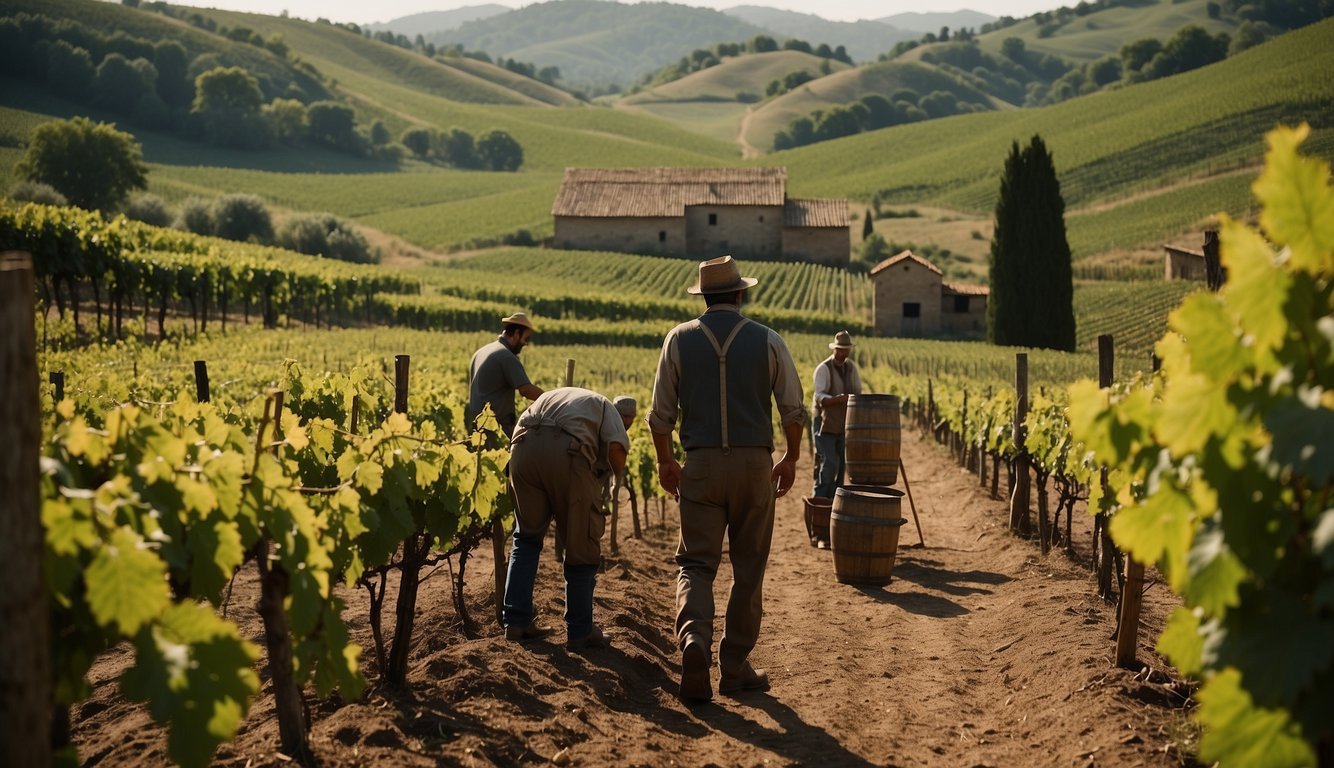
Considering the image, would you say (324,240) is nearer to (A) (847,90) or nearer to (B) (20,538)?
(B) (20,538)

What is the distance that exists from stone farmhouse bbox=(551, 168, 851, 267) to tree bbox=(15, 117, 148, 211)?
73.9 feet

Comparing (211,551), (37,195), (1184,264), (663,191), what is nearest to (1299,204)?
(211,551)

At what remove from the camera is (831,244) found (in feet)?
214

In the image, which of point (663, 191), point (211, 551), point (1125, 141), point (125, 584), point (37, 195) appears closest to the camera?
point (125, 584)

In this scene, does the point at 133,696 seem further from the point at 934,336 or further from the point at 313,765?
the point at 934,336

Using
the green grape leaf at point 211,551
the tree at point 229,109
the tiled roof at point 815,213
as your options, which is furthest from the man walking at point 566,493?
the tree at point 229,109

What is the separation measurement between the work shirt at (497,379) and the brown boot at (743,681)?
7.89ft

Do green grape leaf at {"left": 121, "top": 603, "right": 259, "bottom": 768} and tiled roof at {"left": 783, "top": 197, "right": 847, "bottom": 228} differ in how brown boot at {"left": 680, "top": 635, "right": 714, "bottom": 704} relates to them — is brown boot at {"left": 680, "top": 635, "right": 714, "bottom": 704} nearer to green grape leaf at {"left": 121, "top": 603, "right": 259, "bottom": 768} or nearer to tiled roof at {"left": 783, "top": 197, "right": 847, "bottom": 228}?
green grape leaf at {"left": 121, "top": 603, "right": 259, "bottom": 768}

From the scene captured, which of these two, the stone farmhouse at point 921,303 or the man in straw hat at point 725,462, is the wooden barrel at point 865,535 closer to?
the man in straw hat at point 725,462

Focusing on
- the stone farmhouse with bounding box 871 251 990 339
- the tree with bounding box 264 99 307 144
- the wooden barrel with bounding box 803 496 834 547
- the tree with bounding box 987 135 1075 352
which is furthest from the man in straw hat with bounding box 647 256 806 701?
the tree with bounding box 264 99 307 144

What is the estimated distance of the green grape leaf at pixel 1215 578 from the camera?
2.75 metres

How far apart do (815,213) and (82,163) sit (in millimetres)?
37607

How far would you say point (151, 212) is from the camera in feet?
198

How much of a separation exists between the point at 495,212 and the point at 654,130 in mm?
52847
